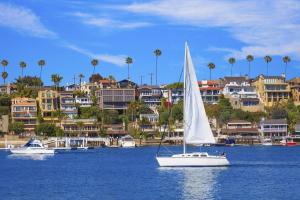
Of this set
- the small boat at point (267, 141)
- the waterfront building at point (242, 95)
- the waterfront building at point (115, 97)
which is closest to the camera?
the small boat at point (267, 141)

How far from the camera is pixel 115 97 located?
16525 cm

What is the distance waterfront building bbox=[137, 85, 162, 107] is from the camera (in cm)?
17400

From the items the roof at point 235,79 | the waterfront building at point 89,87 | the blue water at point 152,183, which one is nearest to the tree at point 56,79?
the waterfront building at point 89,87

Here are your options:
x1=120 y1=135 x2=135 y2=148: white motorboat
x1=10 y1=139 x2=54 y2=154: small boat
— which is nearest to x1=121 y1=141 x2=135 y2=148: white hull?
x1=120 y1=135 x2=135 y2=148: white motorboat

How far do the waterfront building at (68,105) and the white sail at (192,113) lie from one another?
301 feet

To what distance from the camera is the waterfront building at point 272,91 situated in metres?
175

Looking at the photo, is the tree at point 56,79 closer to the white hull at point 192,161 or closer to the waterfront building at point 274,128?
the waterfront building at point 274,128

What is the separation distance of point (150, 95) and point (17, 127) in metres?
38.1

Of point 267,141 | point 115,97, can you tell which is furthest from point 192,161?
point 115,97

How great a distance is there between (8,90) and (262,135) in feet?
202

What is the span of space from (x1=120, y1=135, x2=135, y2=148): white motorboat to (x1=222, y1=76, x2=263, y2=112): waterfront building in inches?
1174

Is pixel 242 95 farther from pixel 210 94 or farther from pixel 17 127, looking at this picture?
pixel 17 127

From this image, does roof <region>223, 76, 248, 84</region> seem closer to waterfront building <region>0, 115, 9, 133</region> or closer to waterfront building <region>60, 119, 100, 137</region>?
waterfront building <region>60, 119, 100, 137</region>

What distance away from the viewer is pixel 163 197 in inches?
1948
